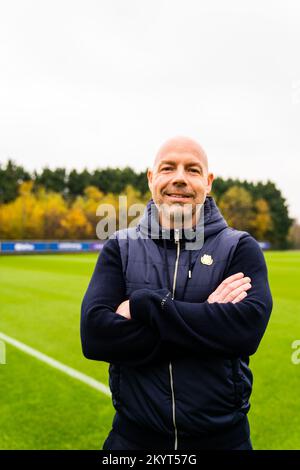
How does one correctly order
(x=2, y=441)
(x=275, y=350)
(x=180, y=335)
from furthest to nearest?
(x=275, y=350), (x=2, y=441), (x=180, y=335)

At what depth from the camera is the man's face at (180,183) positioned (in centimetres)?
227

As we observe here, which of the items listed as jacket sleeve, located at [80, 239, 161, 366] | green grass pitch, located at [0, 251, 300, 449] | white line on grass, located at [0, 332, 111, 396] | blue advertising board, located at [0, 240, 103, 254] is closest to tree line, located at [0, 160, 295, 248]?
blue advertising board, located at [0, 240, 103, 254]

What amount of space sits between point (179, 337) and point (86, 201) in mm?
61396

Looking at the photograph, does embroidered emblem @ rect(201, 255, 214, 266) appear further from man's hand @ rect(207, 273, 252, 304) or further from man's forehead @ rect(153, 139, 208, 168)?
man's forehead @ rect(153, 139, 208, 168)

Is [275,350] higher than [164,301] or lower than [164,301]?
lower

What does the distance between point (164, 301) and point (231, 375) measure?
1.70ft

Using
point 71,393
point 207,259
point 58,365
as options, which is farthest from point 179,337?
point 58,365

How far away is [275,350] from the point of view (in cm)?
770

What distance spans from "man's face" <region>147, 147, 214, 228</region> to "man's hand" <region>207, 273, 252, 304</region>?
0.36 m

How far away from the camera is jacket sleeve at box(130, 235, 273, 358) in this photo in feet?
7.07

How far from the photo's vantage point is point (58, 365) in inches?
269
